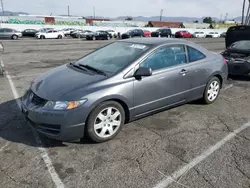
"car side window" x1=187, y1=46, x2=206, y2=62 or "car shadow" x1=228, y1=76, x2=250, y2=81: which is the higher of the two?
"car side window" x1=187, y1=46, x2=206, y2=62

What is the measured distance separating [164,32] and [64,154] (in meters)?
35.7

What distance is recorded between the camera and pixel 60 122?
3.16 meters

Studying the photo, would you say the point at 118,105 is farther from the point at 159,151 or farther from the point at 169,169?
the point at 169,169

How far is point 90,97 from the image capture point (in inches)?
128

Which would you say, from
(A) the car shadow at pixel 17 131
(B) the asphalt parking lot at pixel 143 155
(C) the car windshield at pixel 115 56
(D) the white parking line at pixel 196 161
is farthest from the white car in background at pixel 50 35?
(D) the white parking line at pixel 196 161

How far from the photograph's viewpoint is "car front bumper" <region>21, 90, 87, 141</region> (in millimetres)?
3156

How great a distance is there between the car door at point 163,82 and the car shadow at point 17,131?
1.13 meters

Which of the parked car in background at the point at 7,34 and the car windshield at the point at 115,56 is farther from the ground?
the parked car in background at the point at 7,34

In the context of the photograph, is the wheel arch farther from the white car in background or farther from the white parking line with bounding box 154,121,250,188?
the white car in background

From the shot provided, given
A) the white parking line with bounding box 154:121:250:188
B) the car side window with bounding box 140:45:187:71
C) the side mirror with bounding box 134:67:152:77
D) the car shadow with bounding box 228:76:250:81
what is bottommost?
the white parking line with bounding box 154:121:250:188

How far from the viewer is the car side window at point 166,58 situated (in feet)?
13.1

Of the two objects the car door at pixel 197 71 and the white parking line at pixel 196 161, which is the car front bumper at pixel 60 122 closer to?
the white parking line at pixel 196 161

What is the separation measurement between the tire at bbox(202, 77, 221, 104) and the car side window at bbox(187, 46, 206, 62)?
599 mm

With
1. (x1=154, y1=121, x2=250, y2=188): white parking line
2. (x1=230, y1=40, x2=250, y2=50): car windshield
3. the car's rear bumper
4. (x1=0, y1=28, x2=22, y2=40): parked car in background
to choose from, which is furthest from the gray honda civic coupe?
(x1=0, y1=28, x2=22, y2=40): parked car in background
